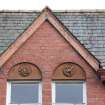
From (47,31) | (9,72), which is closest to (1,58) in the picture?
(9,72)

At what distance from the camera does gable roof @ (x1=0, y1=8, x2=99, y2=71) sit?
53.8 ft

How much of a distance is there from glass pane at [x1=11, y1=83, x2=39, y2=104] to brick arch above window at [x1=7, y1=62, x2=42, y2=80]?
9.3 inches

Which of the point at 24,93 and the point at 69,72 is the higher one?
the point at 69,72

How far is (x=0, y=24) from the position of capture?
18.5m

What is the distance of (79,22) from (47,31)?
1978mm

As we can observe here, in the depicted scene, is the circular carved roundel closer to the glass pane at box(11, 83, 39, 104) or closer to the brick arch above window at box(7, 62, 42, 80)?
the brick arch above window at box(7, 62, 42, 80)

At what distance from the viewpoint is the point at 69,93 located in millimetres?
16234

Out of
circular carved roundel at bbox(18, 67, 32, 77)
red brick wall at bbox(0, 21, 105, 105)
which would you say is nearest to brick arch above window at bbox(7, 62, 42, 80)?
circular carved roundel at bbox(18, 67, 32, 77)

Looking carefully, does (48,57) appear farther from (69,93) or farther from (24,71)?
(69,93)

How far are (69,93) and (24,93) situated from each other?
4.78 ft

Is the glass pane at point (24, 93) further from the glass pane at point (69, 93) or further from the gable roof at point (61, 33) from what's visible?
the gable roof at point (61, 33)

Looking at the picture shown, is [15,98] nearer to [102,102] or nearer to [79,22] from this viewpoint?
[102,102]

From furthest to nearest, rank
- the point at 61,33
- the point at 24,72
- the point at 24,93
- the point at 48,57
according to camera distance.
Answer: the point at 61,33, the point at 48,57, the point at 24,72, the point at 24,93

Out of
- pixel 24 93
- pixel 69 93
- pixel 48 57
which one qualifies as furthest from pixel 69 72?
pixel 24 93
